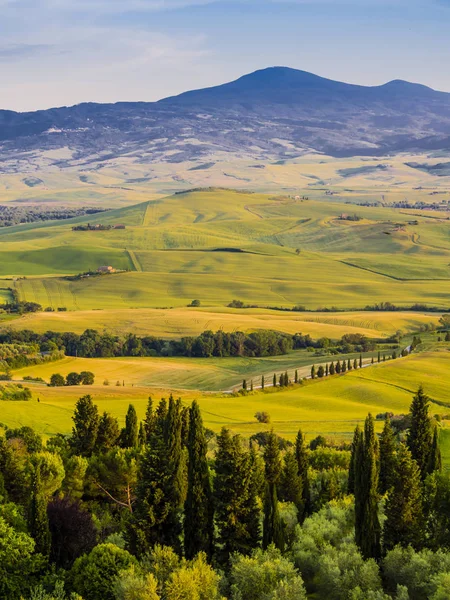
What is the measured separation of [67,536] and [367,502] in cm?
1569

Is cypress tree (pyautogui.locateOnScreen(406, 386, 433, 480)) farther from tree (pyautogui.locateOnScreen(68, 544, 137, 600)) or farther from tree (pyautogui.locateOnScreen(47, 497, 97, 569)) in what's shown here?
tree (pyautogui.locateOnScreen(68, 544, 137, 600))

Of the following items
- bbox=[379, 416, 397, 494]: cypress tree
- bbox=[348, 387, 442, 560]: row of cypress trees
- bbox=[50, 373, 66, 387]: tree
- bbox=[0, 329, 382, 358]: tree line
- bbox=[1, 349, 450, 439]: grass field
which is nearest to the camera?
bbox=[348, 387, 442, 560]: row of cypress trees

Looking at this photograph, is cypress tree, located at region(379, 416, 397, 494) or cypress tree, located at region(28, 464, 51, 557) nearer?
cypress tree, located at region(28, 464, 51, 557)

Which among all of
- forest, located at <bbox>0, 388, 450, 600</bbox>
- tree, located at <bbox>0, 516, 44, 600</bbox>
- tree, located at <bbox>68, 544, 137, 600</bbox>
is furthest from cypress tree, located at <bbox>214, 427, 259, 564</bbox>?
tree, located at <bbox>0, 516, 44, 600</bbox>

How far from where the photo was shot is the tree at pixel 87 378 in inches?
4626

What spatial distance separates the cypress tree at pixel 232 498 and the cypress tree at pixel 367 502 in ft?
18.8

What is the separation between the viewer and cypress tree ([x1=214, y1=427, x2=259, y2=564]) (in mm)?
47656

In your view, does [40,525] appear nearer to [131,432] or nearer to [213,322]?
[131,432]

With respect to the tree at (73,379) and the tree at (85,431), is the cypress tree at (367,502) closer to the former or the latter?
the tree at (85,431)

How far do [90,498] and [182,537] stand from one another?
10.8 m

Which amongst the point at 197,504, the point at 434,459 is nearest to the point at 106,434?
the point at 197,504

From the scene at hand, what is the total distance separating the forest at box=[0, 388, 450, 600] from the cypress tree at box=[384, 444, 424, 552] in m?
0.05

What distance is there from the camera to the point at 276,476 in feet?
175

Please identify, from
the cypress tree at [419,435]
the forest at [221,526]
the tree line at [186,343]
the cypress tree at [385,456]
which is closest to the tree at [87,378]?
the tree line at [186,343]
